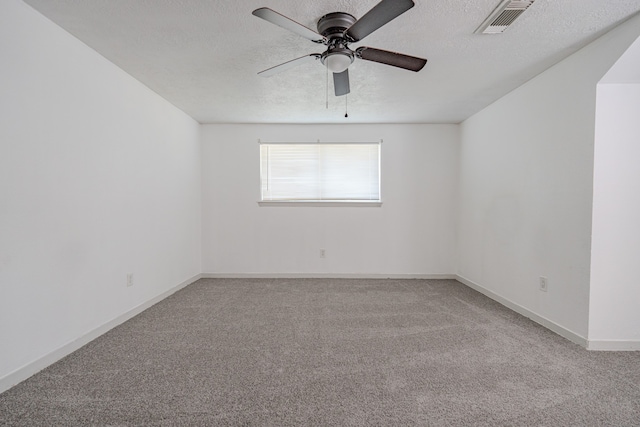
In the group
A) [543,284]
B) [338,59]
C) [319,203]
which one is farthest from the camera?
[319,203]

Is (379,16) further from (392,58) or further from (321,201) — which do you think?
(321,201)

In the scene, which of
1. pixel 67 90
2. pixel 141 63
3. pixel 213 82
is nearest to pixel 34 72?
pixel 67 90

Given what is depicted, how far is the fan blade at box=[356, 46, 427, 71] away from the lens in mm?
1929

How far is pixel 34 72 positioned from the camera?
6.17ft

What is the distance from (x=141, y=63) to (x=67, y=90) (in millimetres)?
664

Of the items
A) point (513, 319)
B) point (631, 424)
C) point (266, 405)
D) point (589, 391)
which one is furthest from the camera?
point (513, 319)

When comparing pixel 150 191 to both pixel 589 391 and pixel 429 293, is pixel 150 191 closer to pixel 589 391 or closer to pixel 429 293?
pixel 429 293

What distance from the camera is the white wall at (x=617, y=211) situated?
2.17 metres

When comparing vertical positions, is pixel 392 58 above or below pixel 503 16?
below

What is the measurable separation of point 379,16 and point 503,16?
0.96 meters

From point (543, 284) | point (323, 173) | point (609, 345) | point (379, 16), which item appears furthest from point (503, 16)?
point (323, 173)

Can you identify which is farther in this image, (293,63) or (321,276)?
(321,276)

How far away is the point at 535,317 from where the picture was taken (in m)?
2.72

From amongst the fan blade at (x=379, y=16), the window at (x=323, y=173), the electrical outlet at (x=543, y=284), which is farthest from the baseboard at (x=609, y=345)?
the window at (x=323, y=173)
